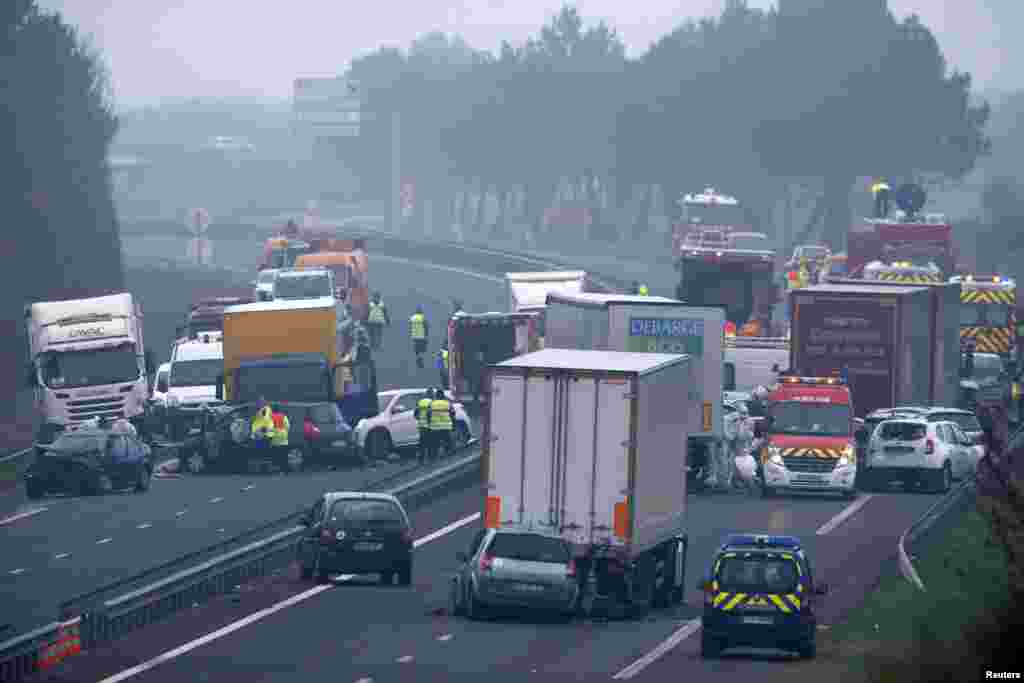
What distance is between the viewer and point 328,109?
463 feet

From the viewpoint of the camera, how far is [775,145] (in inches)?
5034

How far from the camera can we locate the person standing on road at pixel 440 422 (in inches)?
1877

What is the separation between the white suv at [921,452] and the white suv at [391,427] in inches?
358

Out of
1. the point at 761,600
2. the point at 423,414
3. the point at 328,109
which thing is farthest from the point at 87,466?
the point at 328,109

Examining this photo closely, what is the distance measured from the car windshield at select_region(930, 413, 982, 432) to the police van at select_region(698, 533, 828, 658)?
797 inches

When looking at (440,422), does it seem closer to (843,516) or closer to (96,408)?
(843,516)

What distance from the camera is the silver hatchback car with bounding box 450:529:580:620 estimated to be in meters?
30.7

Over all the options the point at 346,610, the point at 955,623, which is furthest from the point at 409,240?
the point at 955,623

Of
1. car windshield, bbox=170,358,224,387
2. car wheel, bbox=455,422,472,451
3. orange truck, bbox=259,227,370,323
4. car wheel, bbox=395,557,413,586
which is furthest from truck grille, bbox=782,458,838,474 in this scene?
orange truck, bbox=259,227,370,323

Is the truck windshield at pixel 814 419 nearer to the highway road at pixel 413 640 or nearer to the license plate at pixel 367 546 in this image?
the highway road at pixel 413 640

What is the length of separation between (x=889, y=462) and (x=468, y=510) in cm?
908

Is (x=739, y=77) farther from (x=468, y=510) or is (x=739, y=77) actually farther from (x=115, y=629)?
(x=115, y=629)

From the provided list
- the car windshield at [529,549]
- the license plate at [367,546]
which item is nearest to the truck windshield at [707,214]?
the license plate at [367,546]

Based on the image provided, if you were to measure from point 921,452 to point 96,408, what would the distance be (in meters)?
19.1
